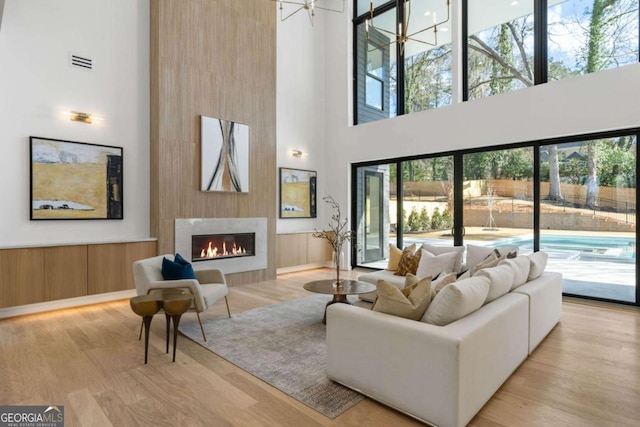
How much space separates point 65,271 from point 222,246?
2.20m

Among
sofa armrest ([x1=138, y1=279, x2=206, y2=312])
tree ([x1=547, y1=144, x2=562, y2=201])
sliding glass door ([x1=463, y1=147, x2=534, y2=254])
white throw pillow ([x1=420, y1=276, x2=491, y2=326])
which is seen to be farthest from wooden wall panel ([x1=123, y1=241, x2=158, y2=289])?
tree ([x1=547, y1=144, x2=562, y2=201])

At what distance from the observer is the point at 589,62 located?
16.4 feet

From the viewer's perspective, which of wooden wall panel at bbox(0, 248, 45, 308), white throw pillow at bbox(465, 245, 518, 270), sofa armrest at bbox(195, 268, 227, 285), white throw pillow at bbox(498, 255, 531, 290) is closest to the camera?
white throw pillow at bbox(498, 255, 531, 290)

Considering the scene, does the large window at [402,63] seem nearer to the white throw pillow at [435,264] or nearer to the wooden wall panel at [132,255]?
the white throw pillow at [435,264]

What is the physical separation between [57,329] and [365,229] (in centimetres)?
551

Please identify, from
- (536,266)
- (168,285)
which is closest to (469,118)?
(536,266)

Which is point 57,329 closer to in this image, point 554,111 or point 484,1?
point 554,111

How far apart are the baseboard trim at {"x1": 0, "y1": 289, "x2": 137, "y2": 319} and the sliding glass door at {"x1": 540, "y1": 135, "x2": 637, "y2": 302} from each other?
6256 millimetres

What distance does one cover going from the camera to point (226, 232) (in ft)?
19.8

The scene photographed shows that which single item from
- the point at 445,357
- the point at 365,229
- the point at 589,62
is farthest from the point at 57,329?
the point at 589,62

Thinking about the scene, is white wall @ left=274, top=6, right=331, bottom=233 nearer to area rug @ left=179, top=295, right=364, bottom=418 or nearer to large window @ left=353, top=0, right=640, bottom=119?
large window @ left=353, top=0, right=640, bottom=119

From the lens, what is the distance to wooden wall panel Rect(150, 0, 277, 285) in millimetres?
5340

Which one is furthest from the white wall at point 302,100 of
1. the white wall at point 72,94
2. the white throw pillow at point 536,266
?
the white throw pillow at point 536,266

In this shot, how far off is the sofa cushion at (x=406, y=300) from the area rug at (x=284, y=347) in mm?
659
